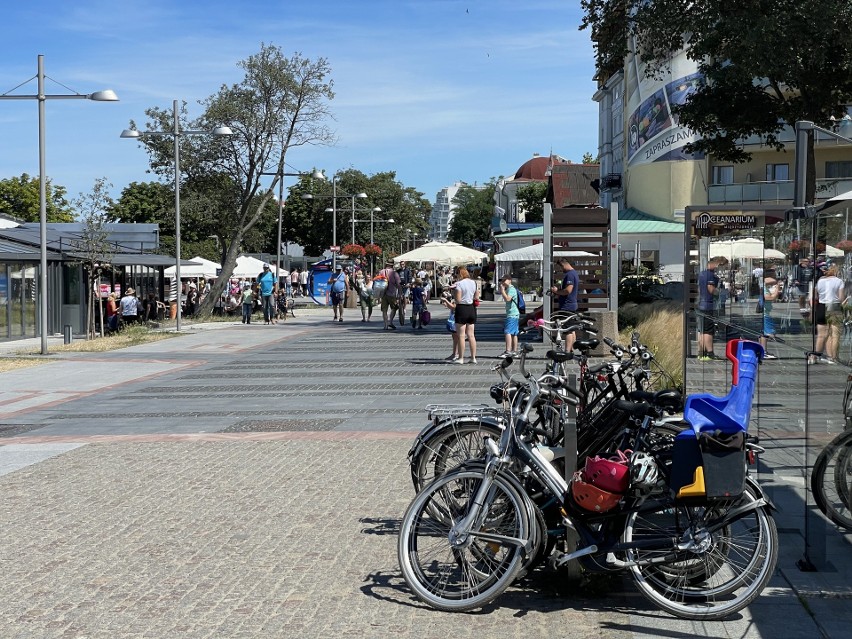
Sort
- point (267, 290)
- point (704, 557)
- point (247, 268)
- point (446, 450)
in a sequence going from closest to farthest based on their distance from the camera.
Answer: point (704, 557) < point (446, 450) < point (267, 290) < point (247, 268)

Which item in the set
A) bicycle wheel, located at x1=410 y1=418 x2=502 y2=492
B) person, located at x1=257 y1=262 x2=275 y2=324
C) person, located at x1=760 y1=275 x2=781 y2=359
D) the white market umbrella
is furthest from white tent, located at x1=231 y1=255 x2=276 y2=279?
bicycle wheel, located at x1=410 y1=418 x2=502 y2=492

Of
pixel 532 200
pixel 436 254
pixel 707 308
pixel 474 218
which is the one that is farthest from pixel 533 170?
pixel 707 308

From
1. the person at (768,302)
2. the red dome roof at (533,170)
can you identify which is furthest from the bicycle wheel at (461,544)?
the red dome roof at (533,170)

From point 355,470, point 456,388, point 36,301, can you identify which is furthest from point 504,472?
point 36,301

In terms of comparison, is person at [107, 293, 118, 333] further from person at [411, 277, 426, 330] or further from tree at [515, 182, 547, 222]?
tree at [515, 182, 547, 222]

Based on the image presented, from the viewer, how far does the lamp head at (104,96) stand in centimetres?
2138

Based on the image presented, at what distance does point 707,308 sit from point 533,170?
13051 cm

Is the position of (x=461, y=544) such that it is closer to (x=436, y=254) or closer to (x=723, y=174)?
(x=436, y=254)

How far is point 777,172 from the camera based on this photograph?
159 feet

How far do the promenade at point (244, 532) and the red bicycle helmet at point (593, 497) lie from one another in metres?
0.54

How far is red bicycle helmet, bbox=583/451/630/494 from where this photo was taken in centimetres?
509

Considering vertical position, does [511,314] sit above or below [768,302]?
below

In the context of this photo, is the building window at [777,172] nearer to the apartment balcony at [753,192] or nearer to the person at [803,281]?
the apartment balcony at [753,192]

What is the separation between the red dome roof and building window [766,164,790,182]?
90.1m
